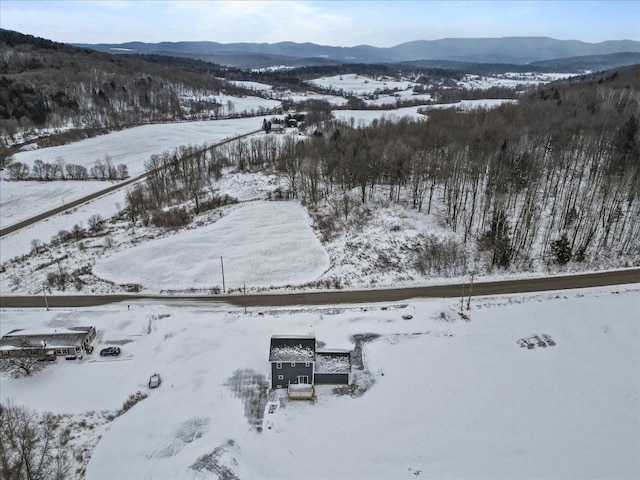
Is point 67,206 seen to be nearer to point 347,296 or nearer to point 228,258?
point 228,258

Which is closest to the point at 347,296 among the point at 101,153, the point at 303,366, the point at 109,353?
the point at 303,366

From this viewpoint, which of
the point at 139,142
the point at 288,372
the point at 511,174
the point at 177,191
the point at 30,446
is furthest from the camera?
the point at 139,142

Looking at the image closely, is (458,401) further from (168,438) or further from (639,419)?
(168,438)

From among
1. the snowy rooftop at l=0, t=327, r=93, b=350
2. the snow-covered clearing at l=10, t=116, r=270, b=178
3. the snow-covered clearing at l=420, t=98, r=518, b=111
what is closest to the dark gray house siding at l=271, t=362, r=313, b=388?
the snowy rooftop at l=0, t=327, r=93, b=350

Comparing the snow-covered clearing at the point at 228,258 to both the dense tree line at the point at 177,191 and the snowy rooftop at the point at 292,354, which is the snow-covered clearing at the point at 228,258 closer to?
the dense tree line at the point at 177,191

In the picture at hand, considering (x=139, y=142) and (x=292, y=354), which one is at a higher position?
(x=139, y=142)

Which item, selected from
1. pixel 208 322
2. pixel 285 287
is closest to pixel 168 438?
pixel 208 322
